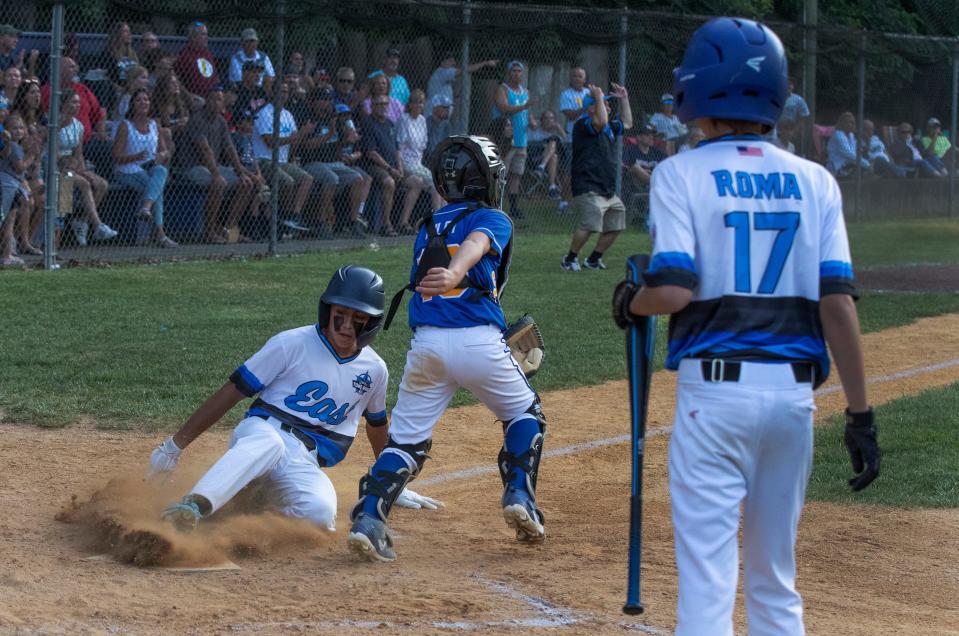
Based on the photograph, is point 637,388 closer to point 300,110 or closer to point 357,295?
point 357,295

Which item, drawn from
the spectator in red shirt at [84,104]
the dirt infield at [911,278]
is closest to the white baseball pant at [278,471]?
the spectator in red shirt at [84,104]

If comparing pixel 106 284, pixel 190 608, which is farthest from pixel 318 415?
pixel 106 284

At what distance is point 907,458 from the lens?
6.86 metres

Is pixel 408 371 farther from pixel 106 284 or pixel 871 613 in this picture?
pixel 106 284

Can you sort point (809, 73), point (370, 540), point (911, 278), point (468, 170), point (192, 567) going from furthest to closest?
1. point (809, 73)
2. point (911, 278)
3. point (468, 170)
4. point (370, 540)
5. point (192, 567)

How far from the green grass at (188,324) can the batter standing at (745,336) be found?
4.78 metres

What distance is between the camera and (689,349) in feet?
10.8

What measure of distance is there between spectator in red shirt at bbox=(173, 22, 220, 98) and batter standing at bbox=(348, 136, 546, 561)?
32.4 feet

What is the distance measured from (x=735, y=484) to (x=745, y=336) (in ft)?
1.28

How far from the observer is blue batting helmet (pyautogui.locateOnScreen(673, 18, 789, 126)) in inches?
132

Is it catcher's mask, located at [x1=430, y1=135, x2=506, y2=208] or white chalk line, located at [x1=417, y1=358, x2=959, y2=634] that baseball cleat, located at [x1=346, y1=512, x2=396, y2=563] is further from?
catcher's mask, located at [x1=430, y1=135, x2=506, y2=208]

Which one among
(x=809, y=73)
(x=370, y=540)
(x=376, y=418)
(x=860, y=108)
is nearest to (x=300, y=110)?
(x=809, y=73)

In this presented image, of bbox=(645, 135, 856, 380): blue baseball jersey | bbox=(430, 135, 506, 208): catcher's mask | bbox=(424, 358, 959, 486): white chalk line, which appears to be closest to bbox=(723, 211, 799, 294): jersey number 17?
bbox=(645, 135, 856, 380): blue baseball jersey

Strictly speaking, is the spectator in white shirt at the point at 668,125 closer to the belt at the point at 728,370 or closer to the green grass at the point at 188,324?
the green grass at the point at 188,324
